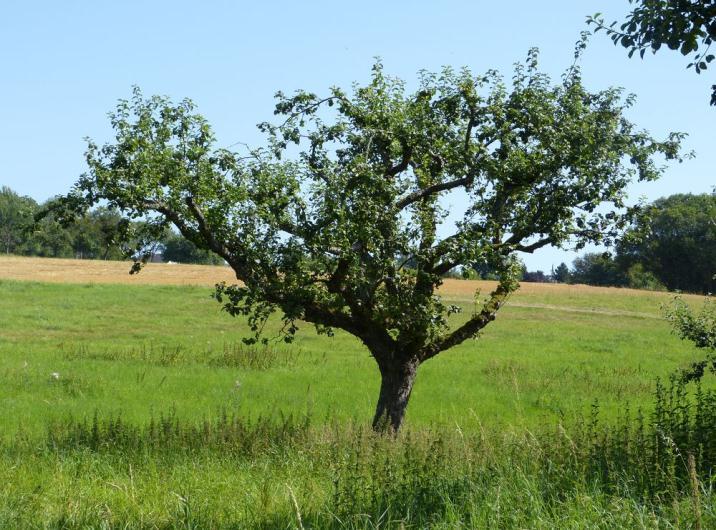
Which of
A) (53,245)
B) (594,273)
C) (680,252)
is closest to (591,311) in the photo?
(680,252)

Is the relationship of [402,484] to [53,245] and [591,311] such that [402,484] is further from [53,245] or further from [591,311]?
[53,245]

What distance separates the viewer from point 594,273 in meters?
129

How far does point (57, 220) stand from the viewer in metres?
14.7

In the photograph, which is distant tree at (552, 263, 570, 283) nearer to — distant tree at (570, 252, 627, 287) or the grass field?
distant tree at (570, 252, 627, 287)

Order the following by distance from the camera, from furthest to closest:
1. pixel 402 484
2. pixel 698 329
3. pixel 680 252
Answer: pixel 680 252, pixel 698 329, pixel 402 484

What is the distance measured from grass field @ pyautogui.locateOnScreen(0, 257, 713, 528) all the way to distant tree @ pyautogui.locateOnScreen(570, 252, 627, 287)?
5653 centimetres

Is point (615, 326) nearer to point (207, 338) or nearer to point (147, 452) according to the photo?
point (207, 338)

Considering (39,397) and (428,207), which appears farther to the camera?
(39,397)

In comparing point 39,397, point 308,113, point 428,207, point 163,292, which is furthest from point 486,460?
point 163,292

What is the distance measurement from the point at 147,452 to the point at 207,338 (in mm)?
23378

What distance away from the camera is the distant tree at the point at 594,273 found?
375 feet

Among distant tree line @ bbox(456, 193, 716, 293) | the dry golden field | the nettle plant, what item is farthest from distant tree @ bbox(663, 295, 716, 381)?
distant tree line @ bbox(456, 193, 716, 293)

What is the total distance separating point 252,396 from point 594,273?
371 ft

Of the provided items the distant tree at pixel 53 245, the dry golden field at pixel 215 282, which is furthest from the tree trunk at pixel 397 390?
the distant tree at pixel 53 245
